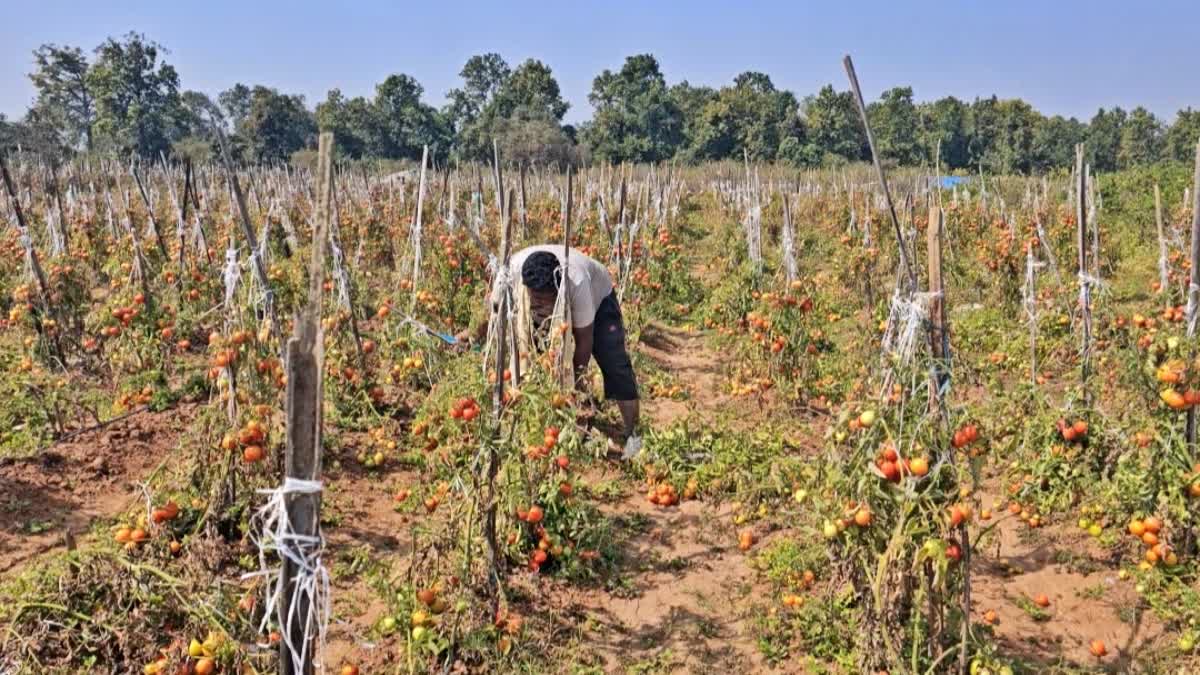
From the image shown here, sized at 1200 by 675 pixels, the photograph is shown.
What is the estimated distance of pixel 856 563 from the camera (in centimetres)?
225

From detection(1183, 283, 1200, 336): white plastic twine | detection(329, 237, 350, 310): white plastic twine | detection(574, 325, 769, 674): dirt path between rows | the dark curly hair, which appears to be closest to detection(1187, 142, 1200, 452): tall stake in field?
detection(1183, 283, 1200, 336): white plastic twine

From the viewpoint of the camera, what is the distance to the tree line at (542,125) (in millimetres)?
32906

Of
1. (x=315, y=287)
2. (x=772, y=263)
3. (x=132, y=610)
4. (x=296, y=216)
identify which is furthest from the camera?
(x=296, y=216)

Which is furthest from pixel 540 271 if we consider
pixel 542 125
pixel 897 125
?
pixel 897 125

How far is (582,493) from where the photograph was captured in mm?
3670

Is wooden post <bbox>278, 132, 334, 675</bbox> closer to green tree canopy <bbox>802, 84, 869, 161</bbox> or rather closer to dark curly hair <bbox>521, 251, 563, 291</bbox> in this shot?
dark curly hair <bbox>521, 251, 563, 291</bbox>

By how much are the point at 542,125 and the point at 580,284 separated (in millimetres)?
29395

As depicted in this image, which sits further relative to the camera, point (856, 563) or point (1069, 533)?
point (1069, 533)

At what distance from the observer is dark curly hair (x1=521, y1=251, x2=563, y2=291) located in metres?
3.89

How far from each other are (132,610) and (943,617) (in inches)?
88.1

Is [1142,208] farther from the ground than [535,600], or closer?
farther from the ground

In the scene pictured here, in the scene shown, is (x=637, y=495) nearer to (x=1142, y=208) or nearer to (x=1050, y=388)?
(x=1050, y=388)

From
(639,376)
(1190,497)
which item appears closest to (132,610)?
(1190,497)

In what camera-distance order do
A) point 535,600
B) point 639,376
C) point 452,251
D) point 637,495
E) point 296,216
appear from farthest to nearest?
point 296,216 < point 452,251 < point 639,376 < point 637,495 < point 535,600
